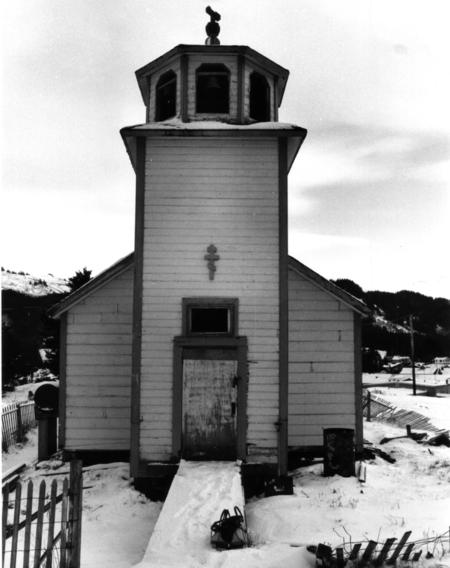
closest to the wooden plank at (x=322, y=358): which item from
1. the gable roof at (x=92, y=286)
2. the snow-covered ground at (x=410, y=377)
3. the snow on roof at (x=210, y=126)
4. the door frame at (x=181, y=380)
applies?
the door frame at (x=181, y=380)

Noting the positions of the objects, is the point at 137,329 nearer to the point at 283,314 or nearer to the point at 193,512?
the point at 283,314

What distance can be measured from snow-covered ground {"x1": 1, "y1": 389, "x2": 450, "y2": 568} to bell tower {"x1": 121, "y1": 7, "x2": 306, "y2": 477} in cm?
92

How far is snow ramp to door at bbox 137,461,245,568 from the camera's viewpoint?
6.12m

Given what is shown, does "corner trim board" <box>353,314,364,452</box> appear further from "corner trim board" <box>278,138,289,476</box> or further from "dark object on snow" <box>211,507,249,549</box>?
"dark object on snow" <box>211,507,249,549</box>

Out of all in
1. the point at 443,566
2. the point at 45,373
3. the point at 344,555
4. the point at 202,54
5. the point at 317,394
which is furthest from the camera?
the point at 45,373

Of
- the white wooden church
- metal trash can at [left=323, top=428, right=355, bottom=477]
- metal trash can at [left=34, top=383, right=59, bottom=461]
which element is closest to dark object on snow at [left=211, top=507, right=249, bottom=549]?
the white wooden church

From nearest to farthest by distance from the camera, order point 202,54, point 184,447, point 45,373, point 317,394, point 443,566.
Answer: point 443,566 → point 184,447 → point 202,54 → point 317,394 → point 45,373

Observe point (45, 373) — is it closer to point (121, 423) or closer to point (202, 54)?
point (121, 423)

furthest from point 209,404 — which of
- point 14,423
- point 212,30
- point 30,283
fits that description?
point 30,283

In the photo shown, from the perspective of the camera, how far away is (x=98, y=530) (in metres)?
8.18

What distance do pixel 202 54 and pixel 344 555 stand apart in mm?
9253

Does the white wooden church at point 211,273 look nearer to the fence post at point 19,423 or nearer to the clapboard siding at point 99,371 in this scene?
the clapboard siding at point 99,371

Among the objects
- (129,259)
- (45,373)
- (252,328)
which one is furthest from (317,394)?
(45,373)

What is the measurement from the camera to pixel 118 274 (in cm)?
1244
